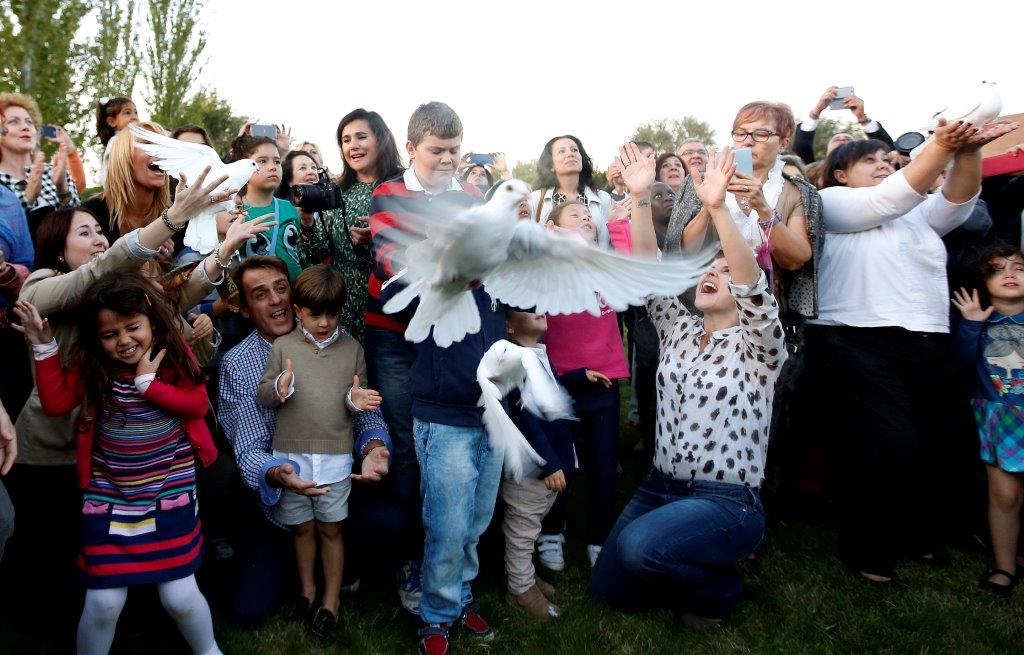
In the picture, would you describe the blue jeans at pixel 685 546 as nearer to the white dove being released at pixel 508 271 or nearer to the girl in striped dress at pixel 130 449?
the white dove being released at pixel 508 271

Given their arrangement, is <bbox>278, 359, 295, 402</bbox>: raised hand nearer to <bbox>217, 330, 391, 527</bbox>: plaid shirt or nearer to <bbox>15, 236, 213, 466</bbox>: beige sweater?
<bbox>217, 330, 391, 527</bbox>: plaid shirt

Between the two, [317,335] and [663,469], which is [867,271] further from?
[317,335]

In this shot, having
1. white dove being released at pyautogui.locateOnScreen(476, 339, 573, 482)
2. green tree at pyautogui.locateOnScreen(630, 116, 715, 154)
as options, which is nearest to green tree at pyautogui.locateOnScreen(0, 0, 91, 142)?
white dove being released at pyautogui.locateOnScreen(476, 339, 573, 482)

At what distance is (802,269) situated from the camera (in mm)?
3223

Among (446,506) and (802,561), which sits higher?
(446,506)

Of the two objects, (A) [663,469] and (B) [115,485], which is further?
(A) [663,469]

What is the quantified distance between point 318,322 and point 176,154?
3.49ft

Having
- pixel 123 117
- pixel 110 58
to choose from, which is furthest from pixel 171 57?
pixel 123 117

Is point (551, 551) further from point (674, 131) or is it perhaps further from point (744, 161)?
point (674, 131)

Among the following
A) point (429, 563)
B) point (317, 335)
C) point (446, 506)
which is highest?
point (317, 335)

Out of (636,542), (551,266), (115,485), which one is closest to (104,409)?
(115,485)

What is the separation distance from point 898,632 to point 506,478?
173 cm

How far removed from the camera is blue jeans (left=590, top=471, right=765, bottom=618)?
8.53ft

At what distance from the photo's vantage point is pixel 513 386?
245 cm
